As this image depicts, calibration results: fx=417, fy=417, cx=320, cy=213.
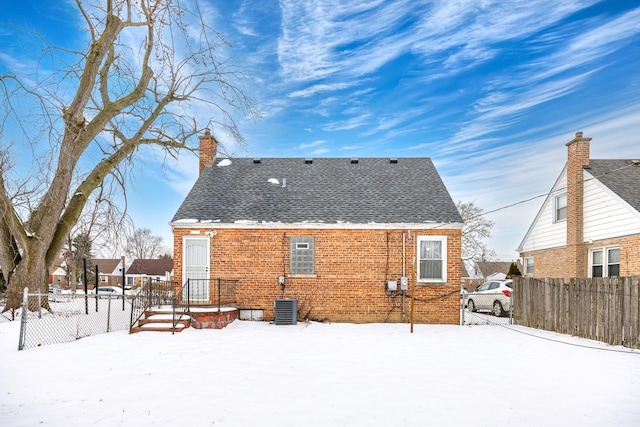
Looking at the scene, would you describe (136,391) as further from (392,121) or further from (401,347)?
(392,121)

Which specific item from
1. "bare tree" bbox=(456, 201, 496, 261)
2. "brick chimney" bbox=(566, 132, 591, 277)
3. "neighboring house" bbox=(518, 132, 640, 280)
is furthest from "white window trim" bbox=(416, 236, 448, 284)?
"bare tree" bbox=(456, 201, 496, 261)

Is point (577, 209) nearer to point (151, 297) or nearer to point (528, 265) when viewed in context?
point (528, 265)

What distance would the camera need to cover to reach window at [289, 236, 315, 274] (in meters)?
13.4

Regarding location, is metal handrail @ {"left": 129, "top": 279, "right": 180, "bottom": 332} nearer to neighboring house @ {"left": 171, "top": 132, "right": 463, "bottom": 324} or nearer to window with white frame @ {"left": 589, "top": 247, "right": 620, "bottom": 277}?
neighboring house @ {"left": 171, "top": 132, "right": 463, "bottom": 324}

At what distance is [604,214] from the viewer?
1469 cm

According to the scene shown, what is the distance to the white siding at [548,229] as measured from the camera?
17.0 meters

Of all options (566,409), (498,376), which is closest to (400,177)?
(498,376)

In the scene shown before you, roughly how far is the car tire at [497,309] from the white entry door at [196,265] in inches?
429

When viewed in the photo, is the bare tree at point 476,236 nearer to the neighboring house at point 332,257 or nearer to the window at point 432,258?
the neighboring house at point 332,257

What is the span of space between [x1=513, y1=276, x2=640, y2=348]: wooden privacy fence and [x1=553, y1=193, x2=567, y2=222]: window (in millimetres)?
5785

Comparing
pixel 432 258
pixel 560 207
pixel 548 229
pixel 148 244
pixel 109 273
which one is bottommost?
pixel 109 273

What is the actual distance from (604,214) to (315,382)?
1344 centimetres

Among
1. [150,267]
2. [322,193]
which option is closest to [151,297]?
[322,193]

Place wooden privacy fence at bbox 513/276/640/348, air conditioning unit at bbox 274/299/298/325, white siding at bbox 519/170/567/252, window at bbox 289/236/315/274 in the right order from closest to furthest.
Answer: wooden privacy fence at bbox 513/276/640/348 < air conditioning unit at bbox 274/299/298/325 < window at bbox 289/236/315/274 < white siding at bbox 519/170/567/252
